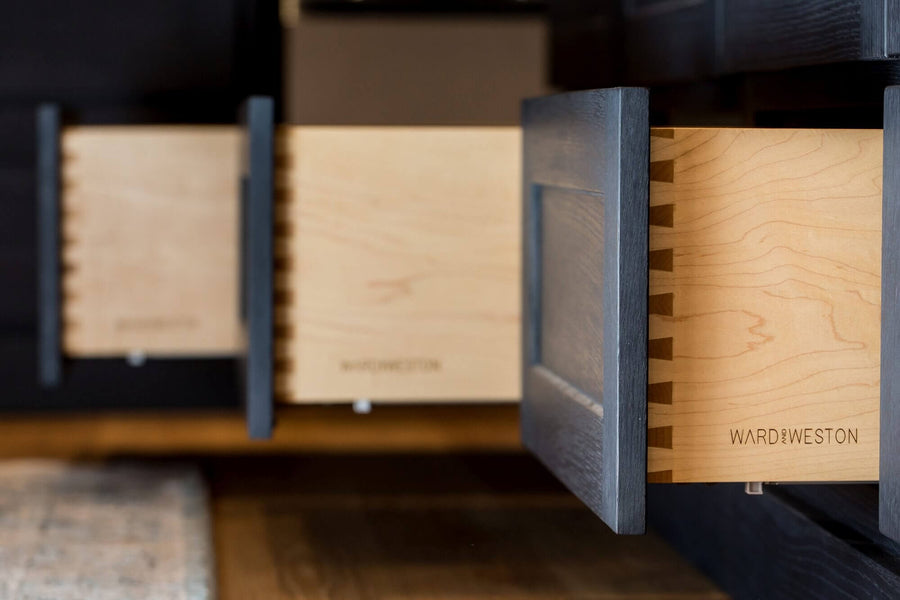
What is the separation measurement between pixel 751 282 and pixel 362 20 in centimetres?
274

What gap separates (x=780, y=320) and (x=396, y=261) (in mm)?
533

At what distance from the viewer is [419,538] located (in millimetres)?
1863

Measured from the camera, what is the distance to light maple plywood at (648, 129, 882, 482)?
1.12 metres

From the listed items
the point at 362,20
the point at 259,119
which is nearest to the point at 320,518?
the point at 259,119

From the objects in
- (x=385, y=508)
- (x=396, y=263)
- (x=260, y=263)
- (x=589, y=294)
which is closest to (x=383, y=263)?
(x=396, y=263)

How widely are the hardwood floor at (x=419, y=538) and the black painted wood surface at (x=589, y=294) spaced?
0.26 m

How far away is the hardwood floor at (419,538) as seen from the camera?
1628 millimetres

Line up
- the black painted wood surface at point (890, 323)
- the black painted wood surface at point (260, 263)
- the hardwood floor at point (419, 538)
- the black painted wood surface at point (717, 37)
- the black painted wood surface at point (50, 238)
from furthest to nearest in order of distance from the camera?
the black painted wood surface at point (50, 238), the hardwood floor at point (419, 538), the black painted wood surface at point (260, 263), the black painted wood surface at point (717, 37), the black painted wood surface at point (890, 323)

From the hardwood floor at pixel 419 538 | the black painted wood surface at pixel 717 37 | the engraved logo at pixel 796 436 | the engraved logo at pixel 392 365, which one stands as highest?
the black painted wood surface at pixel 717 37

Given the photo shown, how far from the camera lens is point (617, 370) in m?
1.08

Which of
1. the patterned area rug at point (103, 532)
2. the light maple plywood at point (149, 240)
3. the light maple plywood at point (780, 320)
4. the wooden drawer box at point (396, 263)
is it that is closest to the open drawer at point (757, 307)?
the light maple plywood at point (780, 320)

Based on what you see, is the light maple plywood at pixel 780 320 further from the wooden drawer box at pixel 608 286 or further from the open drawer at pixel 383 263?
the open drawer at pixel 383 263

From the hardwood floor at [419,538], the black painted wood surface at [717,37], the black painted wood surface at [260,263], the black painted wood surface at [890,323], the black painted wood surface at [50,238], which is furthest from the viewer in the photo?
the black painted wood surface at [50,238]

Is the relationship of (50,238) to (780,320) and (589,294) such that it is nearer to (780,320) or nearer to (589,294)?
(589,294)
